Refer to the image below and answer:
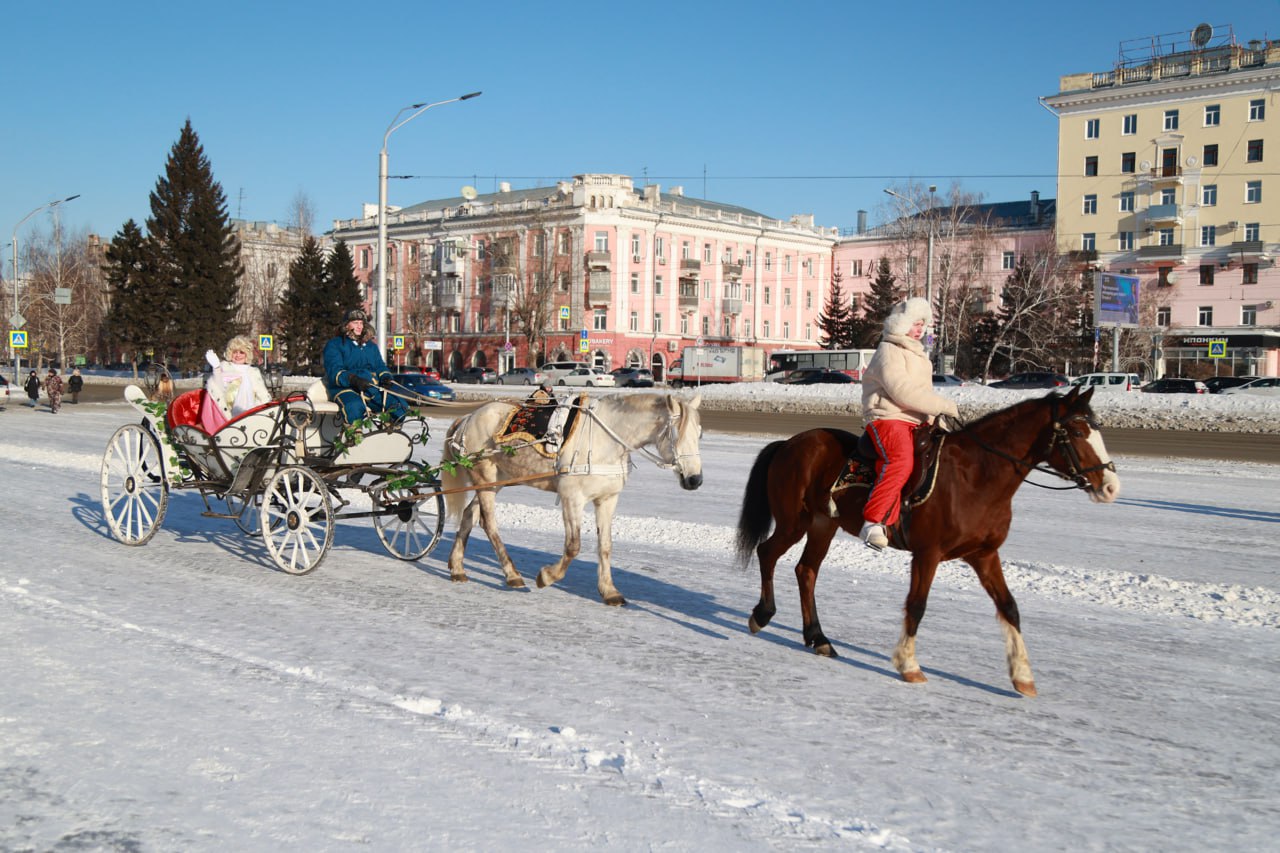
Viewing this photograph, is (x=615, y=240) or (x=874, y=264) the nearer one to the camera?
(x=615, y=240)

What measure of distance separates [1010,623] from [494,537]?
14.9 ft

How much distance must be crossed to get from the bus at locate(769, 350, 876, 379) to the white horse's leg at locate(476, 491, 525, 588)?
173ft

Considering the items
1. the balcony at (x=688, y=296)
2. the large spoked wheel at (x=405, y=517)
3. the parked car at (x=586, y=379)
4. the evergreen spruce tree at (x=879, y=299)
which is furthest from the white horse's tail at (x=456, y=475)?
the balcony at (x=688, y=296)

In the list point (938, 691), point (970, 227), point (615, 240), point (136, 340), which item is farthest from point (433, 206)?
point (938, 691)

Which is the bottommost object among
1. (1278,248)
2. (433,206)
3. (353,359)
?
(353,359)

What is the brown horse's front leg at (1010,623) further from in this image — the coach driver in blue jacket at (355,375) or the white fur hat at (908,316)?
the coach driver in blue jacket at (355,375)

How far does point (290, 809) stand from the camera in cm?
433

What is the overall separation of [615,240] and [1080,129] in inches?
1351

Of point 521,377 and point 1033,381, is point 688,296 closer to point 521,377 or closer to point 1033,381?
point 521,377

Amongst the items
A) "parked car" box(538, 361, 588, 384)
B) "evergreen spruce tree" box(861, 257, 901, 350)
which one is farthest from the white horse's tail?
"evergreen spruce tree" box(861, 257, 901, 350)

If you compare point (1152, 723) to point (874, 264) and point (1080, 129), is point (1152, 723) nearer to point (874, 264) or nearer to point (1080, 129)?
point (1080, 129)

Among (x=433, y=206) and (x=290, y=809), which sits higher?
(x=433, y=206)

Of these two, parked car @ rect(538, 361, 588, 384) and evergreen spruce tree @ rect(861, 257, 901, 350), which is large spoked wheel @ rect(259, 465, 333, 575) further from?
evergreen spruce tree @ rect(861, 257, 901, 350)

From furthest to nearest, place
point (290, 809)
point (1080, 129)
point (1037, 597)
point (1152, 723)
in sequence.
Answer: point (1080, 129)
point (1037, 597)
point (1152, 723)
point (290, 809)
